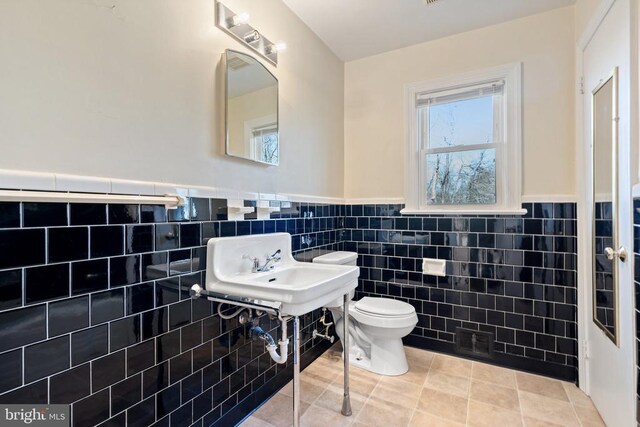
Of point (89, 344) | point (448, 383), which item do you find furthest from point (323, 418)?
point (89, 344)

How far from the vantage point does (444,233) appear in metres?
2.37

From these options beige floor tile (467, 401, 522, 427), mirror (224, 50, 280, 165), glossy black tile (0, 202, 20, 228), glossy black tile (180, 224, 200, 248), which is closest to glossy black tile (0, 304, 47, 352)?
glossy black tile (0, 202, 20, 228)

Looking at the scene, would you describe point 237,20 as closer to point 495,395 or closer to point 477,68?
point 477,68

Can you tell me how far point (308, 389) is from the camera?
1.93 m

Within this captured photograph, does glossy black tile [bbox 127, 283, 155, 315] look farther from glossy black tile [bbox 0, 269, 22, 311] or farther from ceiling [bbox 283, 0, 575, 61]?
ceiling [bbox 283, 0, 575, 61]

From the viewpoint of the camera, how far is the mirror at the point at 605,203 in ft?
4.91

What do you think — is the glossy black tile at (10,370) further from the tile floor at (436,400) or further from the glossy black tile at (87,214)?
the tile floor at (436,400)

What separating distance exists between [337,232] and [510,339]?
150 centimetres

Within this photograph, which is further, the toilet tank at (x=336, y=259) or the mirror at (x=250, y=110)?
the toilet tank at (x=336, y=259)

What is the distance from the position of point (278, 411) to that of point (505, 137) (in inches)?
93.2

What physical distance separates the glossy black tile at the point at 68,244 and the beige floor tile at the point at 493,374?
7.71 ft

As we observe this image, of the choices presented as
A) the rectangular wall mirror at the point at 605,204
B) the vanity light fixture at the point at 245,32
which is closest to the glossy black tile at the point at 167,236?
the vanity light fixture at the point at 245,32

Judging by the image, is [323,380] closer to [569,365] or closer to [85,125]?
[569,365]

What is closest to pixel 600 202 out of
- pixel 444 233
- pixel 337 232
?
pixel 444 233
